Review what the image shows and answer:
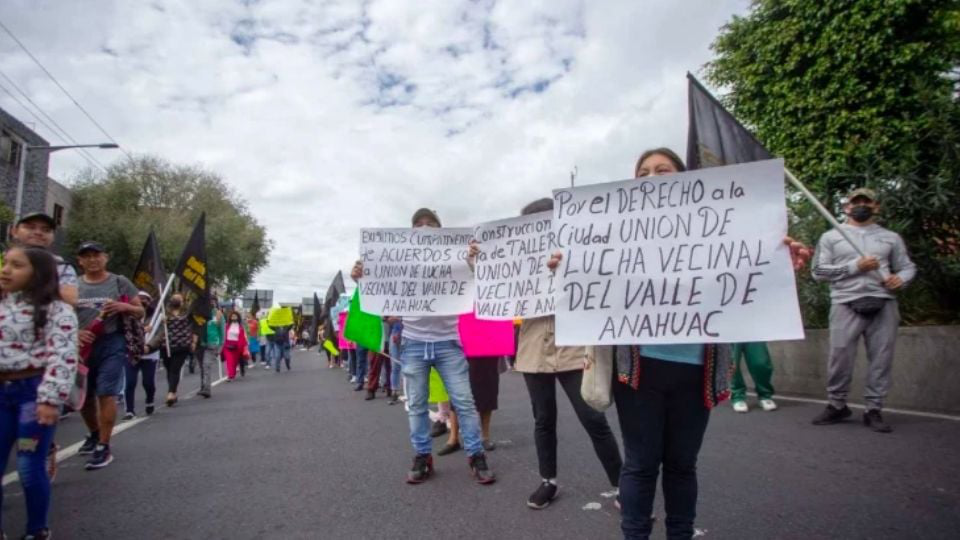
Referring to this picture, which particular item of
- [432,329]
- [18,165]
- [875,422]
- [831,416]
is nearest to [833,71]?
[831,416]

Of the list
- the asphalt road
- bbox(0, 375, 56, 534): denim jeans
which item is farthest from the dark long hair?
the asphalt road

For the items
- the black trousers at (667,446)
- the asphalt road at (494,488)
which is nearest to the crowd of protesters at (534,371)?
the black trousers at (667,446)

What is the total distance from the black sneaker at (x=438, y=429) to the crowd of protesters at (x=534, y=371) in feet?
0.05

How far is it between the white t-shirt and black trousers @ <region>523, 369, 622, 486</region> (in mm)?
947

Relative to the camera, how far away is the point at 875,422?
17.1 ft

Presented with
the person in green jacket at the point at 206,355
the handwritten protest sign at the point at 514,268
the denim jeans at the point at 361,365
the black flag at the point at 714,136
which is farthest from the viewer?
the denim jeans at the point at 361,365

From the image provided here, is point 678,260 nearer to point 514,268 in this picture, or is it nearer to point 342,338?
point 514,268

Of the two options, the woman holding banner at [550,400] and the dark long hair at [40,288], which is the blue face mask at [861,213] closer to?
the woman holding banner at [550,400]

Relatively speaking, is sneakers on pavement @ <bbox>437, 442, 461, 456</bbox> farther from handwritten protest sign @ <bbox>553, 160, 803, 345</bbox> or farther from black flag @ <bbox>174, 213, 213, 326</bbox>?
black flag @ <bbox>174, 213, 213, 326</bbox>

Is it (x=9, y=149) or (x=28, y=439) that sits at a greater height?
(x=9, y=149)

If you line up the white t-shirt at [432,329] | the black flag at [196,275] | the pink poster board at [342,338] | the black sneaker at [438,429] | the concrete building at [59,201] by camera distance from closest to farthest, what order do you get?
the white t-shirt at [432,329] → the black sneaker at [438,429] → the black flag at [196,275] → the pink poster board at [342,338] → the concrete building at [59,201]

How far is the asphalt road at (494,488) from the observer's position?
11.1ft

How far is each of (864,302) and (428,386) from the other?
146 inches

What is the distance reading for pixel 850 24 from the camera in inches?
627
